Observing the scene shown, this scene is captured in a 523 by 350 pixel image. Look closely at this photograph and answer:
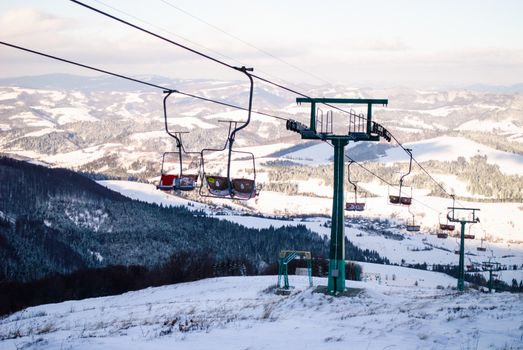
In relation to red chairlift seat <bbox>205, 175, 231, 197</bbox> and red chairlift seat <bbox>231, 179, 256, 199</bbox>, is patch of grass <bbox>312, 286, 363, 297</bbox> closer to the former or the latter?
red chairlift seat <bbox>231, 179, 256, 199</bbox>

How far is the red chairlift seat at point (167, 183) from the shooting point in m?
27.0

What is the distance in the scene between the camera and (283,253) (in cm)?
4803

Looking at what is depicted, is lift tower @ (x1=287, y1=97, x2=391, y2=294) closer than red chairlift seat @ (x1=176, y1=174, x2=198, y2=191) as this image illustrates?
No

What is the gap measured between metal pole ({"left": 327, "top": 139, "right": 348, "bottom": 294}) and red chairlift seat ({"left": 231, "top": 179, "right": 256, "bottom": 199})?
1038 cm

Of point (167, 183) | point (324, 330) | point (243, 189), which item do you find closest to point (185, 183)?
point (167, 183)

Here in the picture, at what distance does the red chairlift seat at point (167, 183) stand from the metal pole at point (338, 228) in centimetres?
1049

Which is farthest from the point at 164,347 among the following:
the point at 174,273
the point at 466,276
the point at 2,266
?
the point at 466,276

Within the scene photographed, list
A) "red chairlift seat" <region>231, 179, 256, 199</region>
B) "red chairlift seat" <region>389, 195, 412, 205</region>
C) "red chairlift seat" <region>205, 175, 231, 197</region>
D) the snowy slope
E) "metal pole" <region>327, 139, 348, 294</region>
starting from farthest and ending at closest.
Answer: "red chairlift seat" <region>389, 195, 412, 205</region> < "metal pole" <region>327, 139, 348, 294</region> < "red chairlift seat" <region>231, 179, 256, 199</region> < "red chairlift seat" <region>205, 175, 231, 197</region> < the snowy slope

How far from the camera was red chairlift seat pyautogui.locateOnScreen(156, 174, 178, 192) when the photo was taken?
27.0 meters

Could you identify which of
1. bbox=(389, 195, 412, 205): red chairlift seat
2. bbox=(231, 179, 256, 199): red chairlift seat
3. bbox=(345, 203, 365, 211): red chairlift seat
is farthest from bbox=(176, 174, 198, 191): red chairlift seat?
bbox=(389, 195, 412, 205): red chairlift seat

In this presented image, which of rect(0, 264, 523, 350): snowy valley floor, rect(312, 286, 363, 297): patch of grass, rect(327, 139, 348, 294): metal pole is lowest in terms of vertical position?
rect(312, 286, 363, 297): patch of grass

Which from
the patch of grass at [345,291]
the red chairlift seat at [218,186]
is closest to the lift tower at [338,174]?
the patch of grass at [345,291]

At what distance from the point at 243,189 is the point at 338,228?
1133 centimetres

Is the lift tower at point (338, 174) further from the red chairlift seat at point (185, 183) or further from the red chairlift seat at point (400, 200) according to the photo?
the red chairlift seat at point (400, 200)
